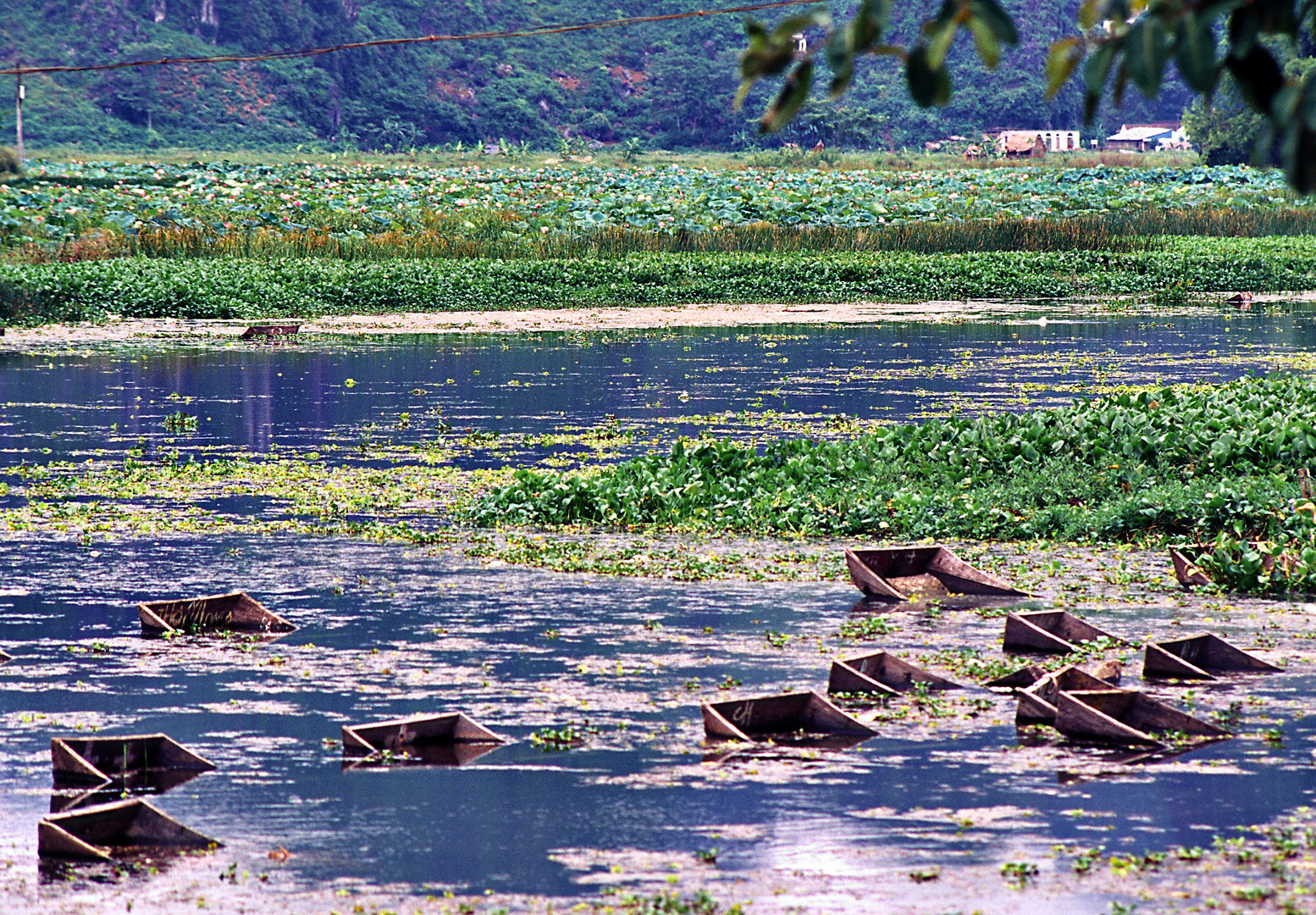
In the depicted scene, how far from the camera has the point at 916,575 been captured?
12.4 meters

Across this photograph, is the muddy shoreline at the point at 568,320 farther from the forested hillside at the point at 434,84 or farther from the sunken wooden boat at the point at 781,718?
the forested hillside at the point at 434,84

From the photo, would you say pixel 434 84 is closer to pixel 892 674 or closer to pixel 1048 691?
pixel 892 674

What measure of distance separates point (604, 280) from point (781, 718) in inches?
1342

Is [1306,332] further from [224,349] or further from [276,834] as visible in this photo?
[276,834]

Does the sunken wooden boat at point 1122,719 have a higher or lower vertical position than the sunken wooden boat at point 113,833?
higher

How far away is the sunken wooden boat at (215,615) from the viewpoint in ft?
36.9

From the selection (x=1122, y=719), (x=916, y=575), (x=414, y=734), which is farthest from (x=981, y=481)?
(x=414, y=734)

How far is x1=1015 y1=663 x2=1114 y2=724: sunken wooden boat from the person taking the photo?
8969 millimetres

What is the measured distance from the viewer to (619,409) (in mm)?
23406

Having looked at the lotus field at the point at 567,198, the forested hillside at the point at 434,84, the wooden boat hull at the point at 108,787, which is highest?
the forested hillside at the point at 434,84

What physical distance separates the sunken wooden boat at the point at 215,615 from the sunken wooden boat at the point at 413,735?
8.65 feet

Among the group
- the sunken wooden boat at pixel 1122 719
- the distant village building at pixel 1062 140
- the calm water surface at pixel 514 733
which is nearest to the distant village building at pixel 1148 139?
the distant village building at pixel 1062 140

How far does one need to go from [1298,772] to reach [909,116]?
12688 centimetres

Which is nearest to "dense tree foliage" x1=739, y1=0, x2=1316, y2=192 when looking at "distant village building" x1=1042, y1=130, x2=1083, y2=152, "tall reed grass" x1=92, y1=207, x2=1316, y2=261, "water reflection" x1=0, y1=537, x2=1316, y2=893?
"water reflection" x1=0, y1=537, x2=1316, y2=893
